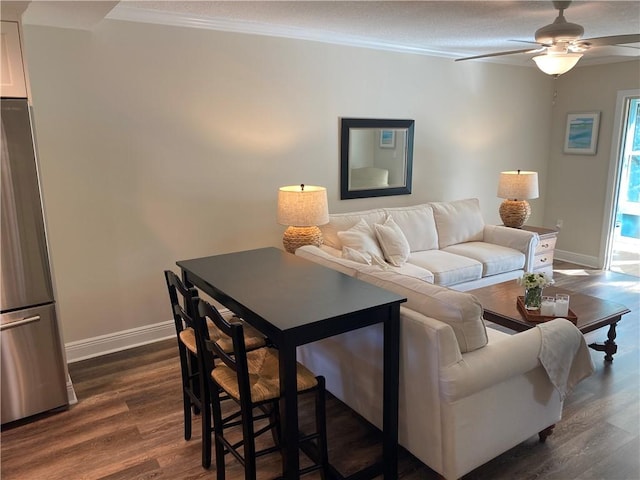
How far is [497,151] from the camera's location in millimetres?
5766

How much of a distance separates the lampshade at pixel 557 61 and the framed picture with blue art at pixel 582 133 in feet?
10.6

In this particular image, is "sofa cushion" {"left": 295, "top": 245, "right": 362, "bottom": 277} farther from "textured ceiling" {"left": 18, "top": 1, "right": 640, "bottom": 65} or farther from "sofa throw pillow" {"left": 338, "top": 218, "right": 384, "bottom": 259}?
"textured ceiling" {"left": 18, "top": 1, "right": 640, "bottom": 65}

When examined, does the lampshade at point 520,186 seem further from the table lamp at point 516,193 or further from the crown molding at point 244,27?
the crown molding at point 244,27

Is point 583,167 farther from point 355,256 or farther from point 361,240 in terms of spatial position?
point 355,256

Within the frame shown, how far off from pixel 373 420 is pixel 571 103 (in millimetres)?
5274

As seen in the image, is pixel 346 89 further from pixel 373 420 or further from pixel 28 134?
pixel 373 420

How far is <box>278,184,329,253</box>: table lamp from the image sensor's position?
362 centimetres

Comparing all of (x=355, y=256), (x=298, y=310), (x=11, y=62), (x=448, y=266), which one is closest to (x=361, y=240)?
(x=355, y=256)

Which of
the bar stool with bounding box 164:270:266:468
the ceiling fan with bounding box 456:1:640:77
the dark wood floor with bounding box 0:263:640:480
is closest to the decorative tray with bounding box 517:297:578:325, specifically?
the dark wood floor with bounding box 0:263:640:480

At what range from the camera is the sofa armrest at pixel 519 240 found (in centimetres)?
471

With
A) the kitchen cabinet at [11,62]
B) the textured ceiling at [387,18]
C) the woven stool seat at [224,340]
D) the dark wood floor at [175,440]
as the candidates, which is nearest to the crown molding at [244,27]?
the textured ceiling at [387,18]

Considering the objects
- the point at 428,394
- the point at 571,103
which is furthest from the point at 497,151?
the point at 428,394

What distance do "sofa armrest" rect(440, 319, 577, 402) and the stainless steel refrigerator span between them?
221 centimetres

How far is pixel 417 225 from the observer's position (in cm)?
461
